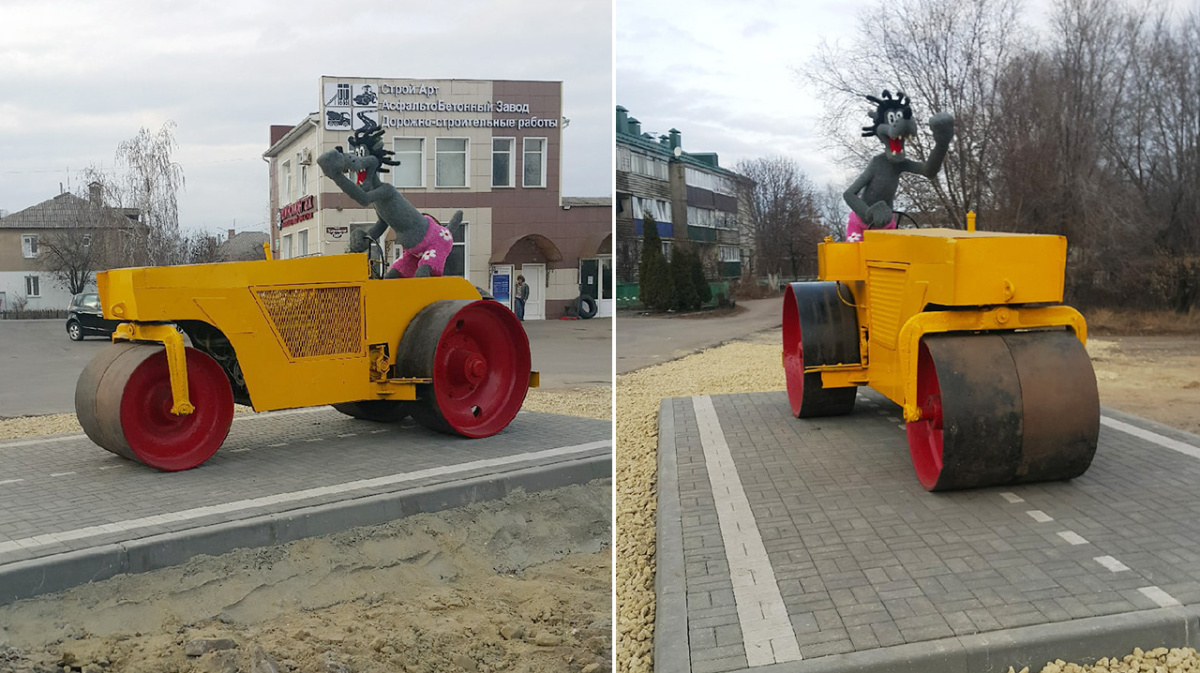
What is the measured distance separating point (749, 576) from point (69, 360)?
738 inches

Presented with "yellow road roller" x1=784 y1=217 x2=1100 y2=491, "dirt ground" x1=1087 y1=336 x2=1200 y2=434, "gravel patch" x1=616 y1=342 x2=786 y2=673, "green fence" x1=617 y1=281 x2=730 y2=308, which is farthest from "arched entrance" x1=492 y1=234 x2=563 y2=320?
"yellow road roller" x1=784 y1=217 x2=1100 y2=491

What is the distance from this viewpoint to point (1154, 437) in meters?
8.12

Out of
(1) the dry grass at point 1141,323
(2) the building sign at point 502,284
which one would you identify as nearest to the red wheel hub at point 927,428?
(1) the dry grass at point 1141,323

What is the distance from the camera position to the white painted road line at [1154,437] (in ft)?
25.1

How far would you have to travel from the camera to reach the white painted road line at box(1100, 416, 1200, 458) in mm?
7637

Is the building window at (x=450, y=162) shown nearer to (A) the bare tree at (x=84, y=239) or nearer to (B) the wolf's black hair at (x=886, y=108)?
(A) the bare tree at (x=84, y=239)

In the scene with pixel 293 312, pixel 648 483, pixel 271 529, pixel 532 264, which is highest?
pixel 532 264

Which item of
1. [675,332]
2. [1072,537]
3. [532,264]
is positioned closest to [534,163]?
[532,264]

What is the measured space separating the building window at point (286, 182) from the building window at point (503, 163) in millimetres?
8637

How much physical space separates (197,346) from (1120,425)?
772 centimetres

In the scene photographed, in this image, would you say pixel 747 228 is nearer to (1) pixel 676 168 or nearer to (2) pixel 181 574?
(1) pixel 676 168

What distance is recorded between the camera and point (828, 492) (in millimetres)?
6734

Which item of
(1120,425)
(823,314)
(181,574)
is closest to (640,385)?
(823,314)

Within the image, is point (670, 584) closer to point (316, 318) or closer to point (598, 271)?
point (316, 318)
